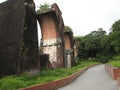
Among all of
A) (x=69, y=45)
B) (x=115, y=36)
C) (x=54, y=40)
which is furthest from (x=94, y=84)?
(x=115, y=36)

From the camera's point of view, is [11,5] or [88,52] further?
[88,52]

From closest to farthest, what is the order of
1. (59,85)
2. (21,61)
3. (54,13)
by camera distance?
(59,85)
(21,61)
(54,13)

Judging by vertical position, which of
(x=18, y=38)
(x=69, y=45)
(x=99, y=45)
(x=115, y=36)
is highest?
(x=115, y=36)

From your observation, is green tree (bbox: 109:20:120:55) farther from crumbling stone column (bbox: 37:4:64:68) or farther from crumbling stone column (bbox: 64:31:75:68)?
crumbling stone column (bbox: 37:4:64:68)

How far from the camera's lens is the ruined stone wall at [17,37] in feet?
43.2

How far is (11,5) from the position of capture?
15008 millimetres

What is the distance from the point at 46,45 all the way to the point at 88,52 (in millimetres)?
28060

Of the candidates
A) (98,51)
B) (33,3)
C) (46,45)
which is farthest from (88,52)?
(33,3)

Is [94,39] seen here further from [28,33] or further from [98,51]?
[28,33]

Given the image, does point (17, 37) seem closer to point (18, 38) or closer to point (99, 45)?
point (18, 38)

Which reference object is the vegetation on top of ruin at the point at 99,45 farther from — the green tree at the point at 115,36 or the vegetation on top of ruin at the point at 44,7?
the vegetation on top of ruin at the point at 44,7

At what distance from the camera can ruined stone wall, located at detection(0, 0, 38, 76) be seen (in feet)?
43.2

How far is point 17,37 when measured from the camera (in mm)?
13555

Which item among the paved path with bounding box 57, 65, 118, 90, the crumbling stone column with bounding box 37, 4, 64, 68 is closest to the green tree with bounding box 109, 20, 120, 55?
the crumbling stone column with bounding box 37, 4, 64, 68
